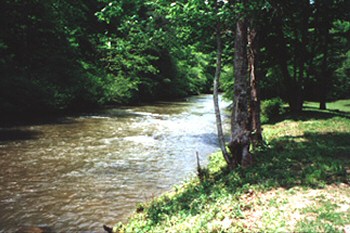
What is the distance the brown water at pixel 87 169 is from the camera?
7.98 m

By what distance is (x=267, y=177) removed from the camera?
7961 millimetres

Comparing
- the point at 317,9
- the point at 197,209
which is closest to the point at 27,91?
the point at 197,209

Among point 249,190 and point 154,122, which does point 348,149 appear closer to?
point 249,190

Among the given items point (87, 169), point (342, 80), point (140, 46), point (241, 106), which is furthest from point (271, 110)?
point (342, 80)

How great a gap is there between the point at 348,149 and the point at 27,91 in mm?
19636

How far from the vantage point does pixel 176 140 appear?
57.7 feet

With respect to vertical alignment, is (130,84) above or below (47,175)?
above

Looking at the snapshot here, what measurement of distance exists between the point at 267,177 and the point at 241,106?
85.6 inches

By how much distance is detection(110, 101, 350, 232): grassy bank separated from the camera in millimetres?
5512

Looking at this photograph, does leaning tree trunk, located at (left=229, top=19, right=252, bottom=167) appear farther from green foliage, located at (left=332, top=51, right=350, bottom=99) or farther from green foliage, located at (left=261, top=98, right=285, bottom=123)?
green foliage, located at (left=332, top=51, right=350, bottom=99)

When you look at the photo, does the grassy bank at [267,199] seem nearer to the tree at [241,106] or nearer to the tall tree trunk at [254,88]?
the tree at [241,106]

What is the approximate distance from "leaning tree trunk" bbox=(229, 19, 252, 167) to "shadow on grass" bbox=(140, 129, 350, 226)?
19.7 inches

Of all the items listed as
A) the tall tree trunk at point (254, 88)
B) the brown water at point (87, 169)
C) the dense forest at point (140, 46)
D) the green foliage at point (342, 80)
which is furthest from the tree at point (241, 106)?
the green foliage at point (342, 80)

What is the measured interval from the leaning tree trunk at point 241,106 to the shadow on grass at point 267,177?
1.64 feet
